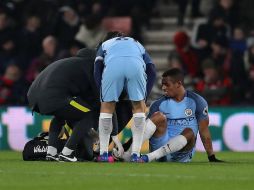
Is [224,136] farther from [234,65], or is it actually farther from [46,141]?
[46,141]

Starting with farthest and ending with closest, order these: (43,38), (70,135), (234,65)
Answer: (43,38) < (234,65) < (70,135)

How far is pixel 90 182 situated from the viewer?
9977mm

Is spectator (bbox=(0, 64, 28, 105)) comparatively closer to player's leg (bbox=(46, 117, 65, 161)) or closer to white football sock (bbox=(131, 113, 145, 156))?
player's leg (bbox=(46, 117, 65, 161))

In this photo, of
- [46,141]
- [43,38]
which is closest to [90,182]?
[46,141]

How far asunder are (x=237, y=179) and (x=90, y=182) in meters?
1.42

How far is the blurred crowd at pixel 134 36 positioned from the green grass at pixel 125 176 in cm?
679

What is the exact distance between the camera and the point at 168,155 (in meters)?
13.1

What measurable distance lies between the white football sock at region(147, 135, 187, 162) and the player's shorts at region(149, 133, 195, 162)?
0.30 ft

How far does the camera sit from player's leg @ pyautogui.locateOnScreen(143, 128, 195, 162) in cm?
1275

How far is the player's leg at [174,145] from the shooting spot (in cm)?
1275

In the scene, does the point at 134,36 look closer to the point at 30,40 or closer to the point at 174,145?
the point at 30,40

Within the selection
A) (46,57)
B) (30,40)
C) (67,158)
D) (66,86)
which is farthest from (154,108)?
(30,40)

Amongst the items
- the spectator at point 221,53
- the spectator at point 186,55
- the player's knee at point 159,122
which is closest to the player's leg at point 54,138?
the player's knee at point 159,122

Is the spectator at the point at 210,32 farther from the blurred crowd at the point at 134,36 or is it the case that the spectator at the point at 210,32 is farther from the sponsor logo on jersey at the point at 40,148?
the sponsor logo on jersey at the point at 40,148
